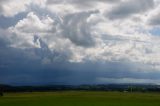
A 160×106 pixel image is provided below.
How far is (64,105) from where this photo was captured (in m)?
76.1

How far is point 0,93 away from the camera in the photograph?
143375 millimetres

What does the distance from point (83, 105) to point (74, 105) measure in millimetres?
1919

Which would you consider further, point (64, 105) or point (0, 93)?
point (0, 93)

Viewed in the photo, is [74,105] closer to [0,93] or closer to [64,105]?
[64,105]

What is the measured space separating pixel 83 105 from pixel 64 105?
3.82 metres

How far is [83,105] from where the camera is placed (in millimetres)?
75562

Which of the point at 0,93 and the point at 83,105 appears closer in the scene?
the point at 83,105

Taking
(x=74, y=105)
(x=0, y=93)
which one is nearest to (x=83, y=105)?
(x=74, y=105)

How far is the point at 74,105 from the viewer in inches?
3002

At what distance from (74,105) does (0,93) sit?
73.2m

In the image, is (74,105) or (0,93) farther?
(0,93)

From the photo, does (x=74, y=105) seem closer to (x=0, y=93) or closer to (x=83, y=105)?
(x=83, y=105)
